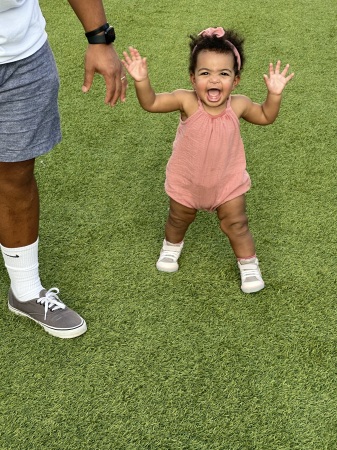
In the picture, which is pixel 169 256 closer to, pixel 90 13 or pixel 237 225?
pixel 237 225

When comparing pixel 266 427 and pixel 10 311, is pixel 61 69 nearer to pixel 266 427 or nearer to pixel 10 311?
pixel 10 311

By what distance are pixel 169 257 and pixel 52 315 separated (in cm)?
54

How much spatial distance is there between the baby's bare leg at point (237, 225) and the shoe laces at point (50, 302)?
2.17 ft

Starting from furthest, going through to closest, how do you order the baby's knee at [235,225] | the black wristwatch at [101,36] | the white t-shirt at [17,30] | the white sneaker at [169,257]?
the white sneaker at [169,257] < the baby's knee at [235,225] < the black wristwatch at [101,36] < the white t-shirt at [17,30]

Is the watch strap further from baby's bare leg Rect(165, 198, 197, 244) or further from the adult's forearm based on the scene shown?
baby's bare leg Rect(165, 198, 197, 244)

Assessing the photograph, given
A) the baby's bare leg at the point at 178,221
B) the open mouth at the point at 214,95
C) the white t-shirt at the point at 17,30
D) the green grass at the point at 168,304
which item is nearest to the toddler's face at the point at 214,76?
the open mouth at the point at 214,95

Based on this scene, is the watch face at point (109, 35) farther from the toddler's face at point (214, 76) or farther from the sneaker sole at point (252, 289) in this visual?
A: the sneaker sole at point (252, 289)

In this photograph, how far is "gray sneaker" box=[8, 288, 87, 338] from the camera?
2273 mm

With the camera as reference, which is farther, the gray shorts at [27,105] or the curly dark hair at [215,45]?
the curly dark hair at [215,45]

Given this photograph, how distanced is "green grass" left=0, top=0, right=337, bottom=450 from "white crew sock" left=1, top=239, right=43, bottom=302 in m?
0.12

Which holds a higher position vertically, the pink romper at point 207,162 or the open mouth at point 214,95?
the open mouth at point 214,95

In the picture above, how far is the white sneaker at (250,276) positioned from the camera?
8.07 feet

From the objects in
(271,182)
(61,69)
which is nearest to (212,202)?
(271,182)

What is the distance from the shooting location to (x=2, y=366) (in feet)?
7.16
